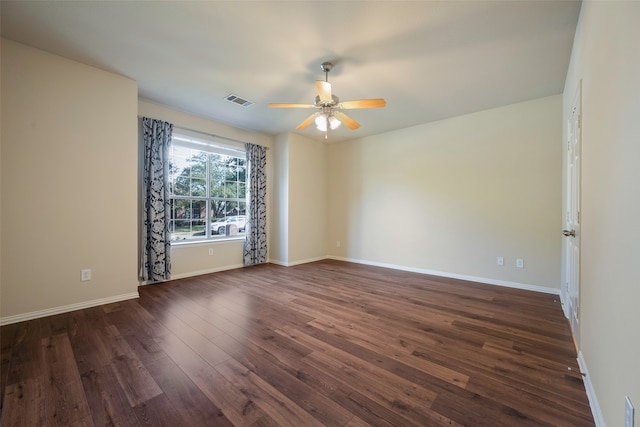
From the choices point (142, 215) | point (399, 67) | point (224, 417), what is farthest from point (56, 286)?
point (399, 67)

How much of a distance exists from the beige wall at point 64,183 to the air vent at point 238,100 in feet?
3.62

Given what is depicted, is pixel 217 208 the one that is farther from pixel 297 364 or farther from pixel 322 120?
pixel 297 364

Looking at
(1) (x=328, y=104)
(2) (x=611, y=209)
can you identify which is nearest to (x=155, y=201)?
(1) (x=328, y=104)

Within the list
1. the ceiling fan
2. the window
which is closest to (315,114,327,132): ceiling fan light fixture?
the ceiling fan

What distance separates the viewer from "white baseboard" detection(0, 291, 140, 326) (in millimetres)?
2398

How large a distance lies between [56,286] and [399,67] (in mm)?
4334

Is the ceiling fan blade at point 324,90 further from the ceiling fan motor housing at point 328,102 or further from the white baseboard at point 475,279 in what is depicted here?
→ the white baseboard at point 475,279

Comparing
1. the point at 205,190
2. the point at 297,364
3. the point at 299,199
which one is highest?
the point at 205,190

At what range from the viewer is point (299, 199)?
529cm

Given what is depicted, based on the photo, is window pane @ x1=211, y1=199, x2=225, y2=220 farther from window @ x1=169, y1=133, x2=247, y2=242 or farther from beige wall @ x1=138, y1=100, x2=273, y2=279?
beige wall @ x1=138, y1=100, x2=273, y2=279

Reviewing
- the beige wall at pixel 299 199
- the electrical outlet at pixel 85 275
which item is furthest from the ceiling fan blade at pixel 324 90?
the electrical outlet at pixel 85 275

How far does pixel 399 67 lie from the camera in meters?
2.70

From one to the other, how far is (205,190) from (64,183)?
1.92 meters

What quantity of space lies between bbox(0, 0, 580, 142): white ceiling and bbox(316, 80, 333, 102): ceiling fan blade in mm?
354
